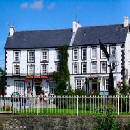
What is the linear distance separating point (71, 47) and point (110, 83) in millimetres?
30405

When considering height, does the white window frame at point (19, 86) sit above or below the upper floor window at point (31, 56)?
below

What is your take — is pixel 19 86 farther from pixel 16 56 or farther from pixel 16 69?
pixel 16 56

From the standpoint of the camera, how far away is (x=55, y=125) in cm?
2041

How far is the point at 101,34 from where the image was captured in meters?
58.1

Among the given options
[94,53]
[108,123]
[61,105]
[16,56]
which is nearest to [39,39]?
[16,56]

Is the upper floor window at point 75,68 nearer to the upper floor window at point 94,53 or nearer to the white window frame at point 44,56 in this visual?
the upper floor window at point 94,53

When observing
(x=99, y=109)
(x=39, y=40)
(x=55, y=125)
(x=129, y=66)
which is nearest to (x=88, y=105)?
(x=99, y=109)

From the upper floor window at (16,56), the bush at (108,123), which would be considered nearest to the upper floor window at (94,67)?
the upper floor window at (16,56)

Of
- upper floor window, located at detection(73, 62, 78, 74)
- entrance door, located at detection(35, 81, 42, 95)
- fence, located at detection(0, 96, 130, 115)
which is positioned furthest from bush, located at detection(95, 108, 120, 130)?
entrance door, located at detection(35, 81, 42, 95)

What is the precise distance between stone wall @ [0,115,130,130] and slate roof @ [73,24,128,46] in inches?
1415

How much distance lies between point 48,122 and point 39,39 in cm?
4135

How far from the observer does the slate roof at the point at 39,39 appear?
59.6 m

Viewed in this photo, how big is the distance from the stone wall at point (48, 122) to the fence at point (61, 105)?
0.99 meters

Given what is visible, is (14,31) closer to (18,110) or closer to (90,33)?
(90,33)
